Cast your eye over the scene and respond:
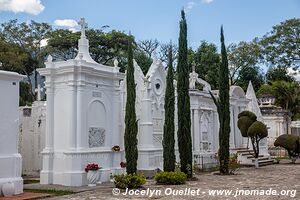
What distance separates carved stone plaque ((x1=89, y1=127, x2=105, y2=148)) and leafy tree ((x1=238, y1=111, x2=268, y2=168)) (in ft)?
30.7

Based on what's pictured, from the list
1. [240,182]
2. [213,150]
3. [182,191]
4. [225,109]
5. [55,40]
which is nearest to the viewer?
[182,191]

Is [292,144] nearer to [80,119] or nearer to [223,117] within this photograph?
[223,117]

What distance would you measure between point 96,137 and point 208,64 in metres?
25.6

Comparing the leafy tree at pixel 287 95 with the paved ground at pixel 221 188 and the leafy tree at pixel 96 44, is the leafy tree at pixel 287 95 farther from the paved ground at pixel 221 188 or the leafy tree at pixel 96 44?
the paved ground at pixel 221 188

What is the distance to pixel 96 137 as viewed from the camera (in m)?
15.3

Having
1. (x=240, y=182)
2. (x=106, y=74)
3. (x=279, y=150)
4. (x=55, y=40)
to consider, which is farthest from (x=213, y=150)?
(x=55, y=40)

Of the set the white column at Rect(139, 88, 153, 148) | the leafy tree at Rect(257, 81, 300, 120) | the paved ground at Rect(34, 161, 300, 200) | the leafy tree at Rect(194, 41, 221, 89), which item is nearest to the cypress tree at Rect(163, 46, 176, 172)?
the paved ground at Rect(34, 161, 300, 200)

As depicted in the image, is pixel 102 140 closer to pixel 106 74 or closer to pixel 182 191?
pixel 106 74

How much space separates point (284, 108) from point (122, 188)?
28650mm

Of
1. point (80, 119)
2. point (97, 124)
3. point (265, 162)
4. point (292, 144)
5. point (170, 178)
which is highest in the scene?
point (80, 119)

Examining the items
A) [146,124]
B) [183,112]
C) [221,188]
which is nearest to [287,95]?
[146,124]

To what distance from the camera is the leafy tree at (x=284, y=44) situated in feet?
119

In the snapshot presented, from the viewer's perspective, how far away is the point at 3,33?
1469 inches

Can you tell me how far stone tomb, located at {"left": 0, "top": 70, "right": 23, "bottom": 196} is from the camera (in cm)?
1211
